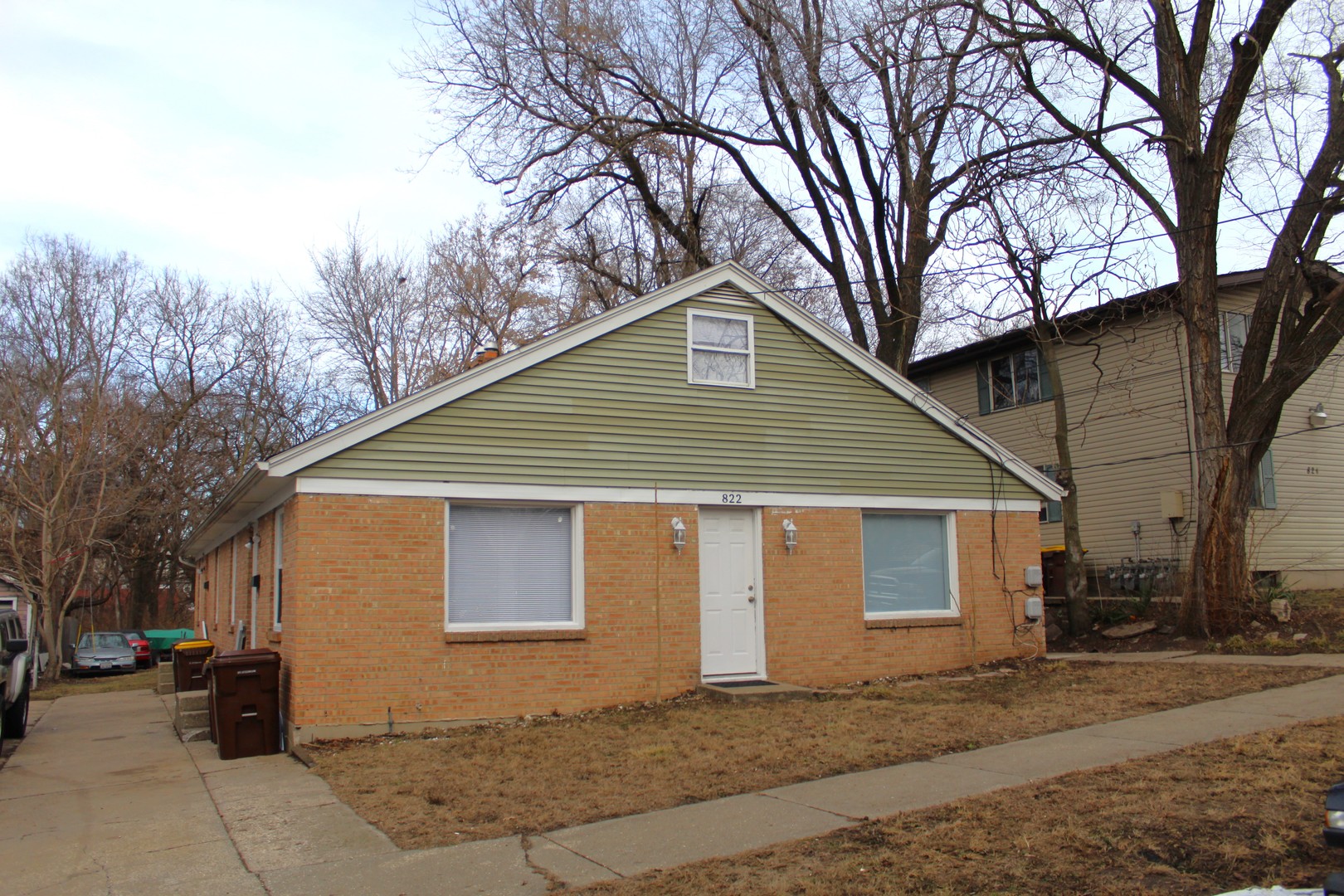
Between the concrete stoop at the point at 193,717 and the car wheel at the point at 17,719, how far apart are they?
6.54ft

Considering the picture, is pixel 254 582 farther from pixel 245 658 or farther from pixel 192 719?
pixel 245 658

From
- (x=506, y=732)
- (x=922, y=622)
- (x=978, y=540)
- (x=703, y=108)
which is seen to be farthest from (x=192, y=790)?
(x=703, y=108)

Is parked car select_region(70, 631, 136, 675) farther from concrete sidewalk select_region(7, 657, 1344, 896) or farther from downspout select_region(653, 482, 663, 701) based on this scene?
downspout select_region(653, 482, 663, 701)

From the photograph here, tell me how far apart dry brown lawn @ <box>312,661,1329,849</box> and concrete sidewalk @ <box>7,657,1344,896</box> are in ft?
0.89

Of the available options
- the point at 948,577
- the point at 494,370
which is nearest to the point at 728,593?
the point at 948,577

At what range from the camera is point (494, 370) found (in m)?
11.4

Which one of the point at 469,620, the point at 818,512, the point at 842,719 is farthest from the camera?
the point at 818,512

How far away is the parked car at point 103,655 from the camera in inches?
1153

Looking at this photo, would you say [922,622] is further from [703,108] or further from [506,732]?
[703,108]

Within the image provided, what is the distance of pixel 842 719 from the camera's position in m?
10.0

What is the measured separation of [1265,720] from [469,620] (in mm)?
7681

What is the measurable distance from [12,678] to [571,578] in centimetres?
675

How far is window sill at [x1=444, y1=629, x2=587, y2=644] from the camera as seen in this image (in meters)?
11.0

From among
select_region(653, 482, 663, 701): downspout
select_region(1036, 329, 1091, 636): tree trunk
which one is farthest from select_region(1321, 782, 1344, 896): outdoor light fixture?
select_region(1036, 329, 1091, 636): tree trunk
